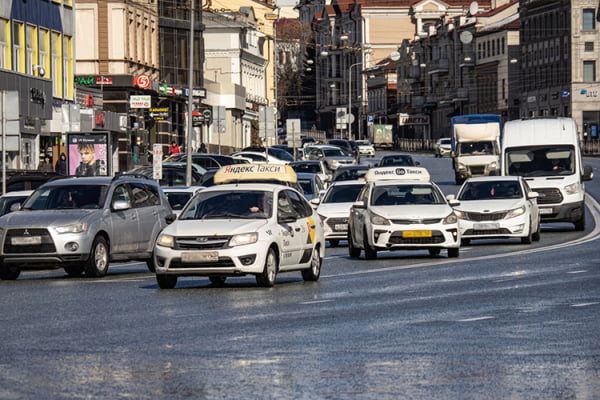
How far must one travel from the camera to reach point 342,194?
35406mm

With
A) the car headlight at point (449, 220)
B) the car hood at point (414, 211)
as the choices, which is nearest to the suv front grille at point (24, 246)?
the car hood at point (414, 211)

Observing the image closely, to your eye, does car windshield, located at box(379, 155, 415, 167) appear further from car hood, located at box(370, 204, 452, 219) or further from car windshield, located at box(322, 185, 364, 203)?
car hood, located at box(370, 204, 452, 219)

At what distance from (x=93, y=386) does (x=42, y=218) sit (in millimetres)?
13035

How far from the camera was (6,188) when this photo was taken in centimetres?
3444

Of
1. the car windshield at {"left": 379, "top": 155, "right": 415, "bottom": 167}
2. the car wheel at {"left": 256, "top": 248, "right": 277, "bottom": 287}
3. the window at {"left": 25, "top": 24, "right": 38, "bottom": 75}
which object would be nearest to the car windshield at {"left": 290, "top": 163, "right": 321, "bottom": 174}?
the window at {"left": 25, "top": 24, "right": 38, "bottom": 75}

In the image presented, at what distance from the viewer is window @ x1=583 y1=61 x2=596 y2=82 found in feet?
393

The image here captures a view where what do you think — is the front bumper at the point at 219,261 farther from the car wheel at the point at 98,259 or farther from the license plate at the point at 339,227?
the license plate at the point at 339,227

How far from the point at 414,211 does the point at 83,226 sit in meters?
6.57

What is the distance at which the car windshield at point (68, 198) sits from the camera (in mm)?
24578

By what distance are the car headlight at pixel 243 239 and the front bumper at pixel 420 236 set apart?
7.19 metres

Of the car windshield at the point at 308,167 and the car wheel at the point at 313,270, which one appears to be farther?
the car windshield at the point at 308,167

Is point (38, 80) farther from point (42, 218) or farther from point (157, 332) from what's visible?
point (157, 332)

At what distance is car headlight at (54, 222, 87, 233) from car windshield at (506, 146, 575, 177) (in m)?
17.3

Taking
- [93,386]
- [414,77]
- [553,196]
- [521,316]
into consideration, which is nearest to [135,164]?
[553,196]
